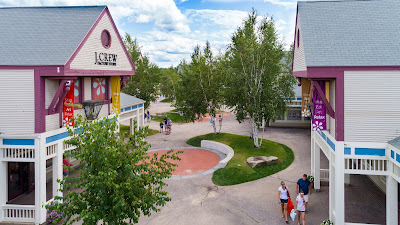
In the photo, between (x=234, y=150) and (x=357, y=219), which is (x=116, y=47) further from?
(x=357, y=219)

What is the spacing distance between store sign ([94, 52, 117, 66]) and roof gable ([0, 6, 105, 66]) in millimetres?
1599

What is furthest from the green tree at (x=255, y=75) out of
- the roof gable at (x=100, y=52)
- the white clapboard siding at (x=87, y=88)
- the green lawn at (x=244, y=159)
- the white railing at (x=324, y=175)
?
the white clapboard siding at (x=87, y=88)

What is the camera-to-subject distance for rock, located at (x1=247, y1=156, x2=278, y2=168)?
2069 cm

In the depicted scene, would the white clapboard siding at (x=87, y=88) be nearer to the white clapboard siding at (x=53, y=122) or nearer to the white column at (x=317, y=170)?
the white clapboard siding at (x=53, y=122)

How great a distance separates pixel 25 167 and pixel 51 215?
15.6ft

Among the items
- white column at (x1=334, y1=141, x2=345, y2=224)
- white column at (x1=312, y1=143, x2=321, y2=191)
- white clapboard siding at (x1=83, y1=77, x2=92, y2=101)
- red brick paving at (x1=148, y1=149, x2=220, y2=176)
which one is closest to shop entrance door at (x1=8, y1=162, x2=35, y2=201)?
white clapboard siding at (x1=83, y1=77, x2=92, y2=101)

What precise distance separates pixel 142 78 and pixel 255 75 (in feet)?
59.8

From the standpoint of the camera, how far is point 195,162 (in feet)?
76.2

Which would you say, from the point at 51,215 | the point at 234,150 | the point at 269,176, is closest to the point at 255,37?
the point at 234,150

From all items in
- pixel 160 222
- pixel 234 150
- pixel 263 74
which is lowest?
pixel 160 222

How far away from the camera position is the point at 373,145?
38.1ft

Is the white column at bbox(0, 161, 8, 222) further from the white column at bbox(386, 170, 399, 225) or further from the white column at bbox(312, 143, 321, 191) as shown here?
the white column at bbox(386, 170, 399, 225)

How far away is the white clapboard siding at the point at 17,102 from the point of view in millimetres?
12719

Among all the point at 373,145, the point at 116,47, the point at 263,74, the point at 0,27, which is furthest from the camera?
the point at 263,74
